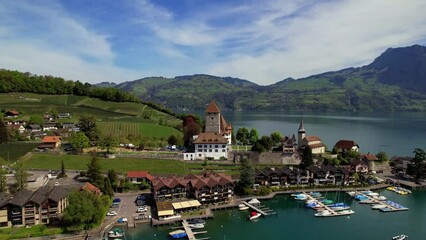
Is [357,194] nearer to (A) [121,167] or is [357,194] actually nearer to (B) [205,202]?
(B) [205,202]

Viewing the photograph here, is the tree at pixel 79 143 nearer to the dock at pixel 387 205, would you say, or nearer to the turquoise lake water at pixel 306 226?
the turquoise lake water at pixel 306 226

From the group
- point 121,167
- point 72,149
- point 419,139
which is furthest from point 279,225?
point 419,139

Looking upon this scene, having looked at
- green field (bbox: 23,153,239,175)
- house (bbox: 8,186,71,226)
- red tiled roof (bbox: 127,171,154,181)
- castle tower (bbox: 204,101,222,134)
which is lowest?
house (bbox: 8,186,71,226)

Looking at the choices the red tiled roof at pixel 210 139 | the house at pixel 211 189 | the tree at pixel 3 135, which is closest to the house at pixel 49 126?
the tree at pixel 3 135

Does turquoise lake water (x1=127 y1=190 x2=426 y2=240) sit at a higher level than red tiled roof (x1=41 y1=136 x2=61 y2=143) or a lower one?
lower

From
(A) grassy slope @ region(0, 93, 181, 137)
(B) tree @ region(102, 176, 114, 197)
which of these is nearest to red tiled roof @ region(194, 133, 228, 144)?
(A) grassy slope @ region(0, 93, 181, 137)

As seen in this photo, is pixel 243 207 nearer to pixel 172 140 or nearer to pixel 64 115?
pixel 172 140

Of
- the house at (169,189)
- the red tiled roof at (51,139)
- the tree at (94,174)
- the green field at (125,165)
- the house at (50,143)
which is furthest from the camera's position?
the red tiled roof at (51,139)

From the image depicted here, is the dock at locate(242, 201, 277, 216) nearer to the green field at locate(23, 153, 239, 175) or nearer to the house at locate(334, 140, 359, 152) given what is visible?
the green field at locate(23, 153, 239, 175)
